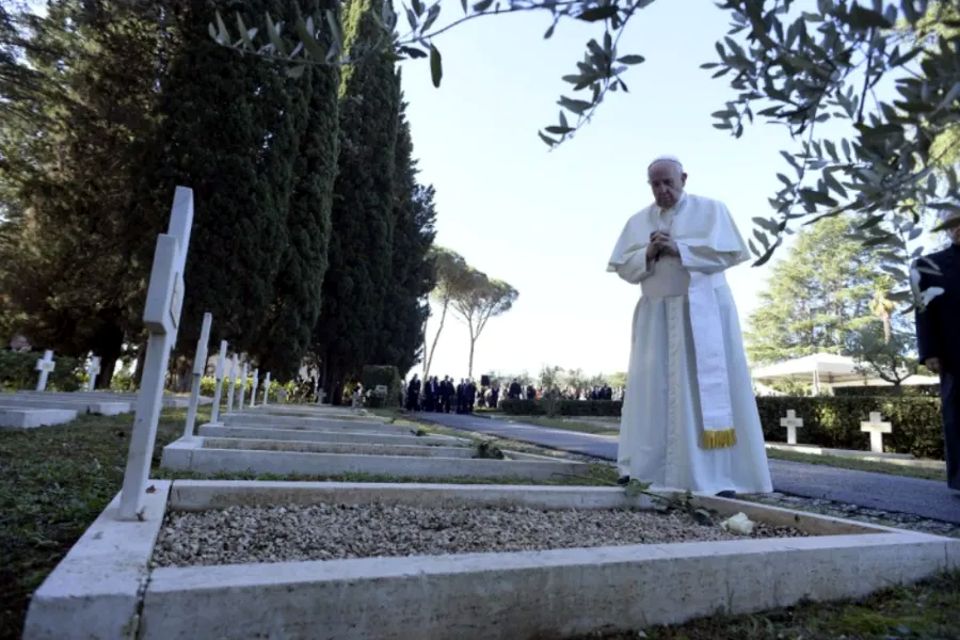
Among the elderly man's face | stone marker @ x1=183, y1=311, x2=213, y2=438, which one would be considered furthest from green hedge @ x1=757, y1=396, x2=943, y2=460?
stone marker @ x1=183, y1=311, x2=213, y2=438

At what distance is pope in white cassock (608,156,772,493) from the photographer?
133 inches

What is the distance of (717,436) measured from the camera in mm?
3330

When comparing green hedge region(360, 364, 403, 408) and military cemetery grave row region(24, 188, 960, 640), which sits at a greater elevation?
green hedge region(360, 364, 403, 408)

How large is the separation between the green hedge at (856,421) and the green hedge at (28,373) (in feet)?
53.5

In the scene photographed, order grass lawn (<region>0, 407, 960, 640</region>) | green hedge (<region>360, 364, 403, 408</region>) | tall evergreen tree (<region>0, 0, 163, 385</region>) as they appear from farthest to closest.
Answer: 1. green hedge (<region>360, 364, 403, 408</region>)
2. tall evergreen tree (<region>0, 0, 163, 385</region>)
3. grass lawn (<region>0, 407, 960, 640</region>)

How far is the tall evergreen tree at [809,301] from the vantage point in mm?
34719

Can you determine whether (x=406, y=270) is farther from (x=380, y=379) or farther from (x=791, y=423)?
(x=791, y=423)

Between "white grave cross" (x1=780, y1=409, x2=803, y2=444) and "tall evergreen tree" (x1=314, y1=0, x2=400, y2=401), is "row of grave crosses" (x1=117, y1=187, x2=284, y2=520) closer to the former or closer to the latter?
"white grave cross" (x1=780, y1=409, x2=803, y2=444)

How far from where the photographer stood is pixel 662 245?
351 cm

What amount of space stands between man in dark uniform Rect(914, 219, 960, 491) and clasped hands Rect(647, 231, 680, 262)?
1.95 meters

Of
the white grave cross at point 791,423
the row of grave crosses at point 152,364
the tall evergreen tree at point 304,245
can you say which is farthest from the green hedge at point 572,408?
the row of grave crosses at point 152,364

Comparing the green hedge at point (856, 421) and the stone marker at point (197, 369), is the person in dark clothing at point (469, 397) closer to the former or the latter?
the green hedge at point (856, 421)

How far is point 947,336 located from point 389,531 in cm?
410

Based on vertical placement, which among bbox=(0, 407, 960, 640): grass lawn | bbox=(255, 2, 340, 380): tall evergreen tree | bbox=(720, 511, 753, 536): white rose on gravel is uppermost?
bbox=(255, 2, 340, 380): tall evergreen tree
